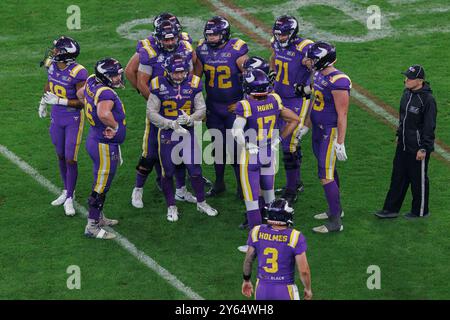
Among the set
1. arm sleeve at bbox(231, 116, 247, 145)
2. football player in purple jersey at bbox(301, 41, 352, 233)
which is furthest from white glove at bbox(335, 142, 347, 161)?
arm sleeve at bbox(231, 116, 247, 145)

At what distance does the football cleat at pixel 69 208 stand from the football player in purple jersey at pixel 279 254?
380 cm

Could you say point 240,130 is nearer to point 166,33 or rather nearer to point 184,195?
point 166,33

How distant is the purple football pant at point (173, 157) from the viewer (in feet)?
42.5

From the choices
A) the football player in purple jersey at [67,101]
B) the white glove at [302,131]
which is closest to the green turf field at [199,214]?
the football player in purple jersey at [67,101]

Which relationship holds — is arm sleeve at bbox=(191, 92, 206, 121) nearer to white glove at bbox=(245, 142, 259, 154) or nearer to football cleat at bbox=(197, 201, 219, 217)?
white glove at bbox=(245, 142, 259, 154)

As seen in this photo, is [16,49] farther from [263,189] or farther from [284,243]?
[284,243]

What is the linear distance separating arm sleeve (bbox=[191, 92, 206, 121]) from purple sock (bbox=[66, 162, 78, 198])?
171 centimetres

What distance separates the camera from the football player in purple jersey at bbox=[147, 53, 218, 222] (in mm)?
12664

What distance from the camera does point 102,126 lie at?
12391 mm

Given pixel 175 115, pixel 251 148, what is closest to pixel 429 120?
pixel 251 148

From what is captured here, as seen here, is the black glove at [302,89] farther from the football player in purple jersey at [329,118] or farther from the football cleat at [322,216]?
the football cleat at [322,216]

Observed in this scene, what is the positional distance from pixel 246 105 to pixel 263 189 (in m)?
1.14

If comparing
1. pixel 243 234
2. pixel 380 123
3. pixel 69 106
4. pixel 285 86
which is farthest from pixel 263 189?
pixel 380 123

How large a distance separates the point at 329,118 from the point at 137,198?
2.82 m
